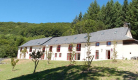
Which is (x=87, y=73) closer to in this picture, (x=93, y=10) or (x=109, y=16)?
(x=109, y=16)

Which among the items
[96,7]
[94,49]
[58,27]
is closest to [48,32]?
[58,27]

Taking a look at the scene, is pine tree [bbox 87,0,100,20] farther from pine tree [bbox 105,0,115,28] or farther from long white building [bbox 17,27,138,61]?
long white building [bbox 17,27,138,61]

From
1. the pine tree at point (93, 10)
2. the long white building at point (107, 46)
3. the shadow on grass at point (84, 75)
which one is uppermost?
the pine tree at point (93, 10)

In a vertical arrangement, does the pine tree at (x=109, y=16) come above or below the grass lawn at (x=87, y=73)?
above

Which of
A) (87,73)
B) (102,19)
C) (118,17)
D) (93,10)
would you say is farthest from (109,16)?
(87,73)

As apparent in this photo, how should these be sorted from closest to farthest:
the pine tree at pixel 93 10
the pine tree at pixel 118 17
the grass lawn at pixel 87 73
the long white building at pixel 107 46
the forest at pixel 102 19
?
the grass lawn at pixel 87 73
the long white building at pixel 107 46
the forest at pixel 102 19
the pine tree at pixel 118 17
the pine tree at pixel 93 10

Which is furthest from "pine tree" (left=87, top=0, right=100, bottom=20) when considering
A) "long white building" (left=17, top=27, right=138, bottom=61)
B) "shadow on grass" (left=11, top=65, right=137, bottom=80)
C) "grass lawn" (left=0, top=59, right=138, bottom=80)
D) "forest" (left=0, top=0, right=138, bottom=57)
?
"shadow on grass" (left=11, top=65, right=137, bottom=80)

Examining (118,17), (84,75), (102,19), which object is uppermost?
(102,19)

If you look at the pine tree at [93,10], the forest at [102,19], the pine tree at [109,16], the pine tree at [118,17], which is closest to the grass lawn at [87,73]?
the forest at [102,19]

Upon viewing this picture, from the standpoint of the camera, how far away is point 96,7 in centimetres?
4925

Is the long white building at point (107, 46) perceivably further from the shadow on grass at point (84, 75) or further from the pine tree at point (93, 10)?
the pine tree at point (93, 10)

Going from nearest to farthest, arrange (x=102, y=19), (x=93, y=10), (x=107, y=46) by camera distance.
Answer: (x=107, y=46) → (x=102, y=19) → (x=93, y=10)

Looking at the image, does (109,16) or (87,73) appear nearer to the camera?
(87,73)

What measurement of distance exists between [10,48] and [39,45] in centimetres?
1793
